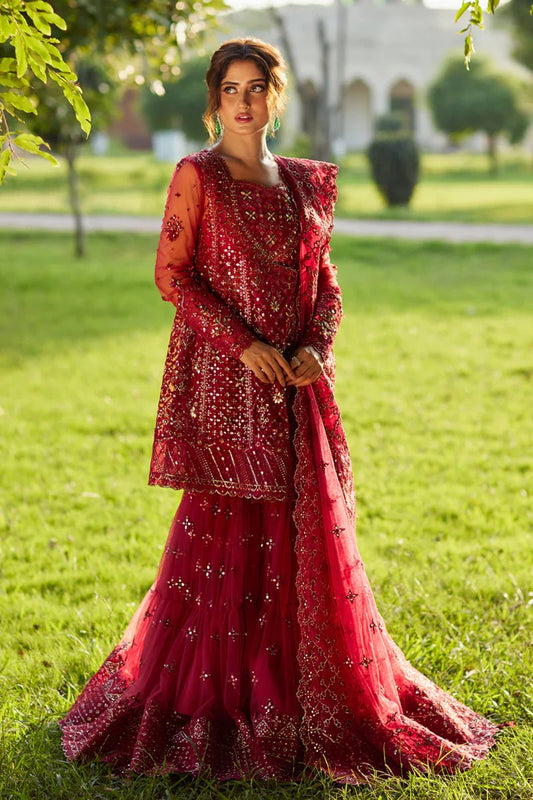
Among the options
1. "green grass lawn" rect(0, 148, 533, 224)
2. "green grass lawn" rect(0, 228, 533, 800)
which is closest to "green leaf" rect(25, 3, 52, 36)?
"green grass lawn" rect(0, 228, 533, 800)

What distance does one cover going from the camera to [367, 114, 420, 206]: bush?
1858 centimetres

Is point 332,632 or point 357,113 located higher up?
point 357,113

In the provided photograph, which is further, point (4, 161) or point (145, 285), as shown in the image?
point (145, 285)

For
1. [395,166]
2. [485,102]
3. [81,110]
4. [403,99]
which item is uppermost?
[403,99]

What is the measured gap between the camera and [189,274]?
8.63 ft

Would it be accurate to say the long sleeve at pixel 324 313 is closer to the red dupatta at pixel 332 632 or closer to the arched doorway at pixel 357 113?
the red dupatta at pixel 332 632

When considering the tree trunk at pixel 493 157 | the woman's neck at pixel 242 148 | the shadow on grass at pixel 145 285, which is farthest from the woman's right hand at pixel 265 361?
the tree trunk at pixel 493 157

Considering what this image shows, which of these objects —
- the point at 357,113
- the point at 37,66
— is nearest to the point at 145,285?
the point at 37,66

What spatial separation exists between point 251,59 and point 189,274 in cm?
59

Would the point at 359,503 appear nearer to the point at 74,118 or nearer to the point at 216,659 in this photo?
the point at 216,659

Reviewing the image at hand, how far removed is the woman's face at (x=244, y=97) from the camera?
249 centimetres

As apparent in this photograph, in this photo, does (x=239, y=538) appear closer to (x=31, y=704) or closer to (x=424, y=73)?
(x=31, y=704)

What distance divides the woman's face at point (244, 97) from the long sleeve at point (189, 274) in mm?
174

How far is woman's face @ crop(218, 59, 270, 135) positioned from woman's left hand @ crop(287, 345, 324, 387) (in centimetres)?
61
